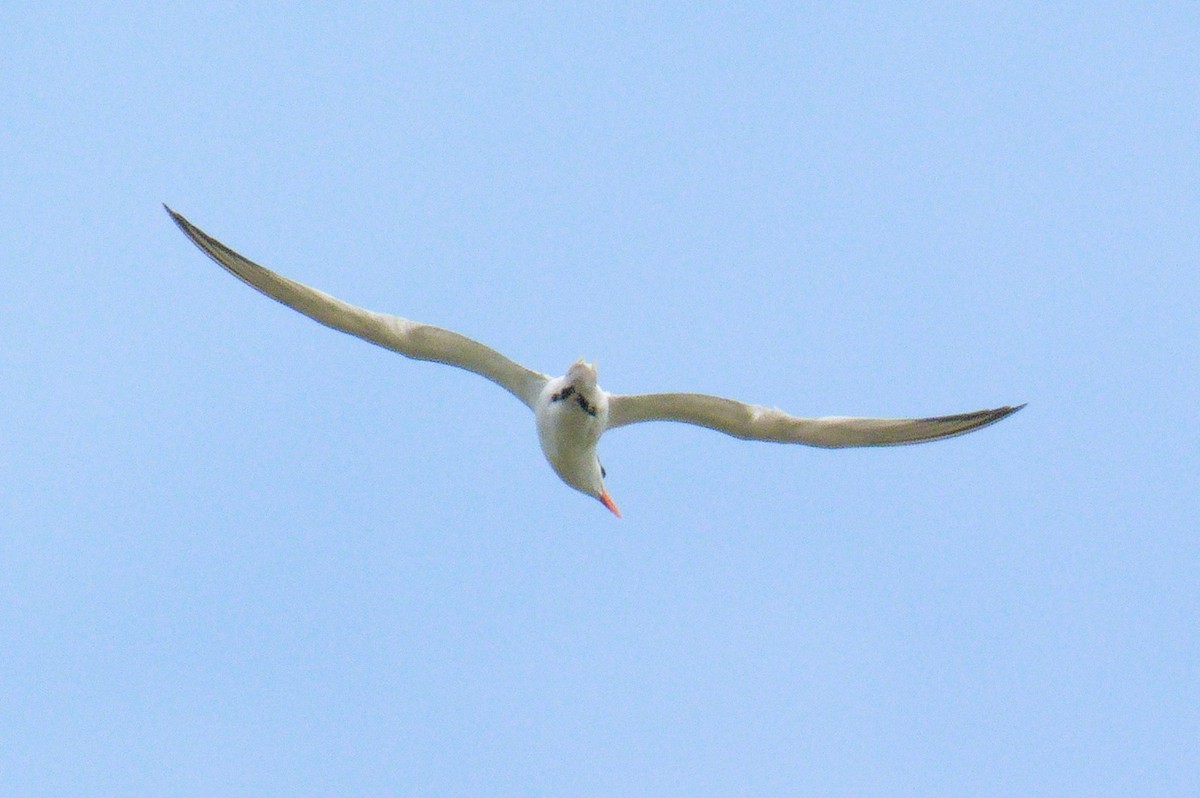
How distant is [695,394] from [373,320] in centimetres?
280

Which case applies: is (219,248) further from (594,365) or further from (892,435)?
(892,435)

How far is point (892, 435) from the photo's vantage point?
45.0 ft

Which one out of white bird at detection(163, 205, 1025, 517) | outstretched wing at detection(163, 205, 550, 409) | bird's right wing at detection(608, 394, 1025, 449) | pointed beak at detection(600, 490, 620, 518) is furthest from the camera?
pointed beak at detection(600, 490, 620, 518)

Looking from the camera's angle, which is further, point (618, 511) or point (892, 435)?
point (618, 511)

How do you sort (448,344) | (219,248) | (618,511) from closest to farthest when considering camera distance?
(219,248), (448,344), (618,511)

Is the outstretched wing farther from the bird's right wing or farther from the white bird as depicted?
the bird's right wing

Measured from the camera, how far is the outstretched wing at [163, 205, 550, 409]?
12359mm

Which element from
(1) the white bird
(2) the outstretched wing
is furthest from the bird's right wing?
(2) the outstretched wing

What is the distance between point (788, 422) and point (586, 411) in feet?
5.84

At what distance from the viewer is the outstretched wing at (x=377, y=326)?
12.4 m

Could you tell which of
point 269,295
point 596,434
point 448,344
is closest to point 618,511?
point 596,434

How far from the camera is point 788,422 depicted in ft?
45.1

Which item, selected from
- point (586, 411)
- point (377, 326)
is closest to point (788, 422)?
point (586, 411)

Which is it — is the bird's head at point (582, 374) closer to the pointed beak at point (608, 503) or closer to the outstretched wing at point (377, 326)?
the outstretched wing at point (377, 326)
